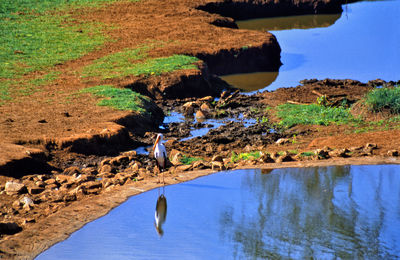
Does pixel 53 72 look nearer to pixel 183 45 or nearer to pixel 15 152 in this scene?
pixel 183 45

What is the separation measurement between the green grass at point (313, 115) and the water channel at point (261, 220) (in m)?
4.70

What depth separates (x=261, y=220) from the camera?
8.21 m

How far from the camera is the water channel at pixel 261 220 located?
738cm

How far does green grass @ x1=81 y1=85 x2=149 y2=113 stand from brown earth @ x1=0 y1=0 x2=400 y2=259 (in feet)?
1.14

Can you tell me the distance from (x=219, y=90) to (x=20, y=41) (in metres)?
8.60

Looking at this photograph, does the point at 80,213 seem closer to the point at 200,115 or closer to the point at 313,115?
the point at 200,115

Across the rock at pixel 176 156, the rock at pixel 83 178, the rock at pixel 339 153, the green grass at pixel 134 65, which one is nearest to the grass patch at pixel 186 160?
the rock at pixel 176 156

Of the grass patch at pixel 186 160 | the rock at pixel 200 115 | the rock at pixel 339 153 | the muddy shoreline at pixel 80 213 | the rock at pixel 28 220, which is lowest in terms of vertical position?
the rock at pixel 200 115

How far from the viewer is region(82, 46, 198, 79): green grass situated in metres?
18.7

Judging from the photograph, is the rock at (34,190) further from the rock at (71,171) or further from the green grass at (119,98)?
the green grass at (119,98)

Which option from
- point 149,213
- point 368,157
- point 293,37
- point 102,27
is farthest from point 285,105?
point 293,37

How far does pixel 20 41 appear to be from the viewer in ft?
73.3

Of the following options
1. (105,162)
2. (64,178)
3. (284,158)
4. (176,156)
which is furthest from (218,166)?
(64,178)

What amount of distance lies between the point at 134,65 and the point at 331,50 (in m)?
10.6
